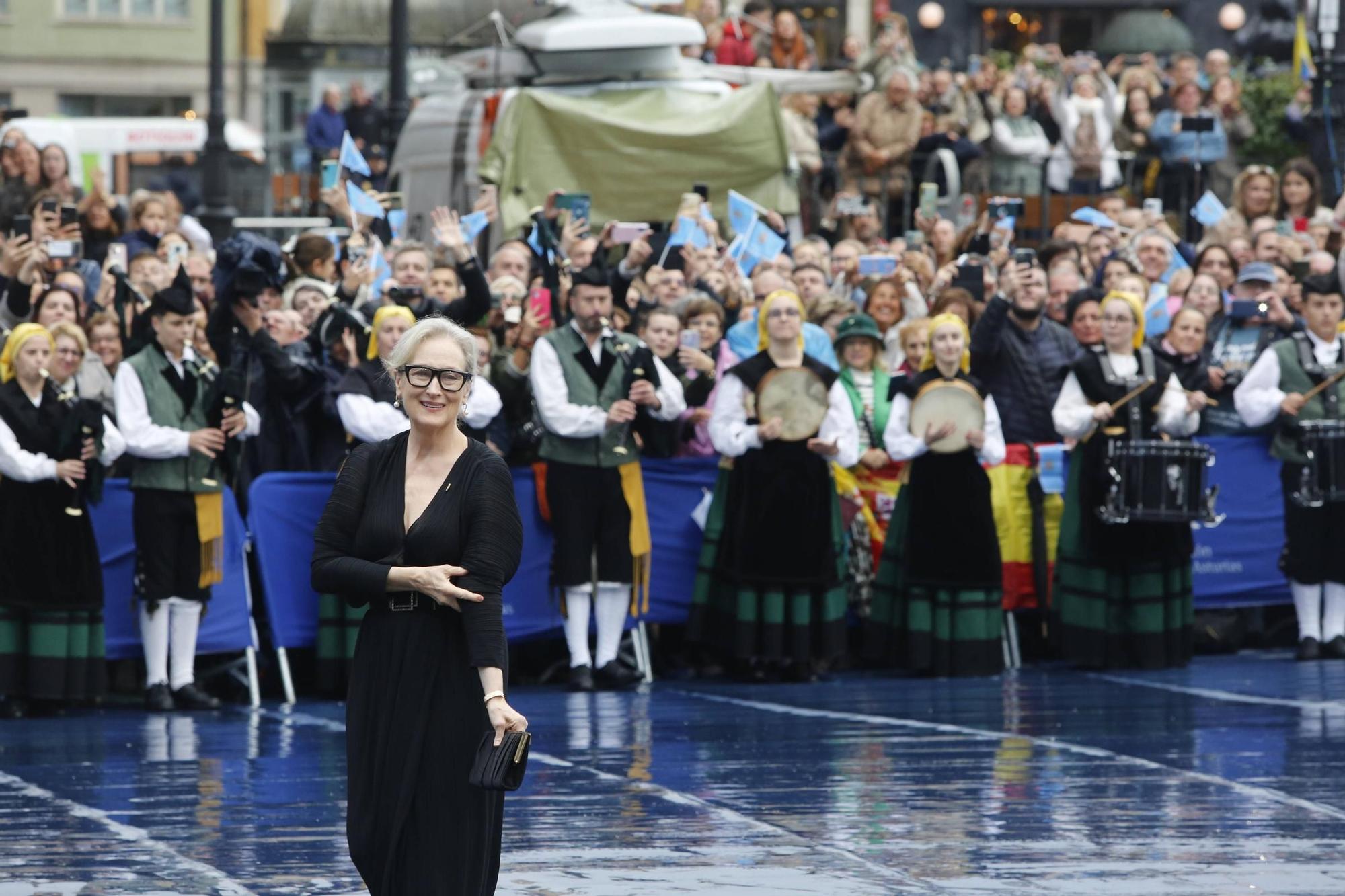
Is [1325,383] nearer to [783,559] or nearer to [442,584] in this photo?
[783,559]

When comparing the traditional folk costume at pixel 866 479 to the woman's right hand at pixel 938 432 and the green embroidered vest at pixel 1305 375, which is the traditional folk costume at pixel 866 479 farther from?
the green embroidered vest at pixel 1305 375

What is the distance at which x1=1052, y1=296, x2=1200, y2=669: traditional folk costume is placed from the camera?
13.3 meters

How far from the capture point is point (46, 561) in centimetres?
1192

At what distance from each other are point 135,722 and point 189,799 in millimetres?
2166

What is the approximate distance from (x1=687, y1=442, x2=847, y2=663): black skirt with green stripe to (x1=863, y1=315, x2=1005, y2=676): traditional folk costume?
0.35 meters

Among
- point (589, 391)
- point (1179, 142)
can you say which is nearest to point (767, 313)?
point (589, 391)

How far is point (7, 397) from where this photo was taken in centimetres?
1186

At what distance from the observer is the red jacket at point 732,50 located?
24906 millimetres

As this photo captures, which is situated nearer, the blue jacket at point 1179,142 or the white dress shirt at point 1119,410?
the white dress shirt at point 1119,410

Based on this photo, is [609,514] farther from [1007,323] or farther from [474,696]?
[474,696]

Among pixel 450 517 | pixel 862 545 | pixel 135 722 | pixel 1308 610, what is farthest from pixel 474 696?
pixel 1308 610

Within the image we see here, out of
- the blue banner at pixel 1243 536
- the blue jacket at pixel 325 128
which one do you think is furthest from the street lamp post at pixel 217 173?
the blue banner at pixel 1243 536

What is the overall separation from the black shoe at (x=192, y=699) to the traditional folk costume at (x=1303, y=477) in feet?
17.9

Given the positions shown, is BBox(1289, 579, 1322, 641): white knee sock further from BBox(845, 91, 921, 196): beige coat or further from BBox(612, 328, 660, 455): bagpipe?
BBox(845, 91, 921, 196): beige coat
